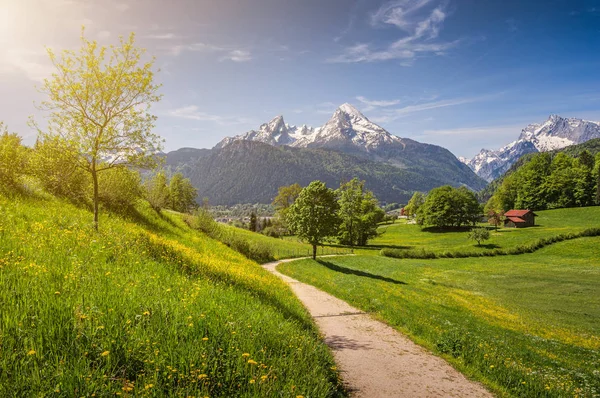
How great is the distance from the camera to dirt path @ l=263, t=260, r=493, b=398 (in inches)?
329

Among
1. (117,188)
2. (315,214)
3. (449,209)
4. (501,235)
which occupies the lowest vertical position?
(501,235)

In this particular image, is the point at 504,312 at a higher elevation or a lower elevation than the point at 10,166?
lower

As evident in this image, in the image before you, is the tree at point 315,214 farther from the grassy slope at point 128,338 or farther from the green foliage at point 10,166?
the grassy slope at point 128,338

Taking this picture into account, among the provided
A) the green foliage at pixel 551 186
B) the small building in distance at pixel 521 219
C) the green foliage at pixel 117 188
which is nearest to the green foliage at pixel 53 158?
the green foliage at pixel 117 188

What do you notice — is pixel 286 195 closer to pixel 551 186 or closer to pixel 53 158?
pixel 53 158

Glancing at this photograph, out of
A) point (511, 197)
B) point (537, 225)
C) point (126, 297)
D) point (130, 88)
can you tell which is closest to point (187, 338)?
point (126, 297)

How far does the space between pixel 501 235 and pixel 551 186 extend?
47.9 m

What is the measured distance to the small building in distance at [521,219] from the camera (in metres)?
100

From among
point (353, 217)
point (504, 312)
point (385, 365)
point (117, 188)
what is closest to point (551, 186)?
point (353, 217)

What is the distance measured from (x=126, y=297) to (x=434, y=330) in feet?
44.1

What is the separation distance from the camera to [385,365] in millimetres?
9836

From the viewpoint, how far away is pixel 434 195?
112750mm

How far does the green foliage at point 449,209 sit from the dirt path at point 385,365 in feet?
336

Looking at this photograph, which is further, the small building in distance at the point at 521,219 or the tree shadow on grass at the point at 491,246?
the small building in distance at the point at 521,219
